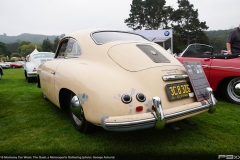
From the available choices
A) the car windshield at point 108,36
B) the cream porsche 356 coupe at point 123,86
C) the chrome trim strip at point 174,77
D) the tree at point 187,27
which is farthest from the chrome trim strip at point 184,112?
the tree at point 187,27

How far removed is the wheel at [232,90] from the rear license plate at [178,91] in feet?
7.03

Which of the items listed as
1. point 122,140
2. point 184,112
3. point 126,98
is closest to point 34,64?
point 122,140

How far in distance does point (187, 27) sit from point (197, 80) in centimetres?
4355

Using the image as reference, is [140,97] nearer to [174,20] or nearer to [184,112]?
[184,112]

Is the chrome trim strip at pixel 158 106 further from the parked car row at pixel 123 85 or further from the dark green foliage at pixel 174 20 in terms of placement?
the dark green foliage at pixel 174 20

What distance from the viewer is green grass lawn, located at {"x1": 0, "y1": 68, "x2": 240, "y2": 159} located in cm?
199

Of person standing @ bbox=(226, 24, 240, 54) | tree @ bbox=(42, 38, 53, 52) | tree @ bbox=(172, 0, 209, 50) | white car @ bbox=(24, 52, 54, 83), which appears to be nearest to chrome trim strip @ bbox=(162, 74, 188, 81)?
person standing @ bbox=(226, 24, 240, 54)

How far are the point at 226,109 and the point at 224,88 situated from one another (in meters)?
0.67

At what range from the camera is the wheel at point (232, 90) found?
375 centimetres

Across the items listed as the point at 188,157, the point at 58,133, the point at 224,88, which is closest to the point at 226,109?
the point at 224,88

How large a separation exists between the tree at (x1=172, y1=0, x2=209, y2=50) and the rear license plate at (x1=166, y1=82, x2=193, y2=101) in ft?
135

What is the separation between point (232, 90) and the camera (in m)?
3.85

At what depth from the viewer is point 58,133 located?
8.18 ft

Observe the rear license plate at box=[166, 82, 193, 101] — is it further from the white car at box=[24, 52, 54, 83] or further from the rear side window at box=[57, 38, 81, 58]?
the white car at box=[24, 52, 54, 83]
